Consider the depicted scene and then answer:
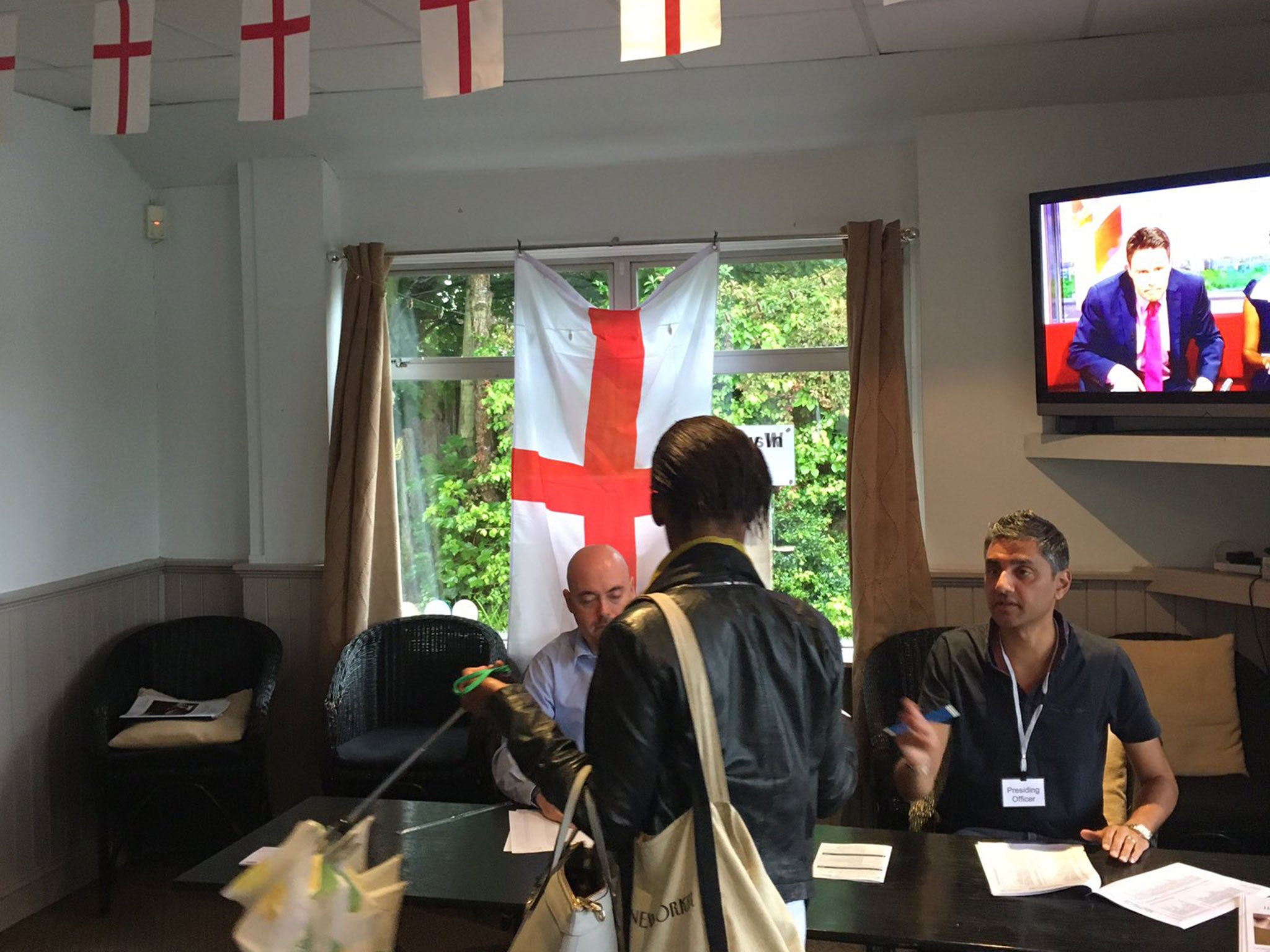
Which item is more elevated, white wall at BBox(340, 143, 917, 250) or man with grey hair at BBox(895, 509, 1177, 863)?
white wall at BBox(340, 143, 917, 250)

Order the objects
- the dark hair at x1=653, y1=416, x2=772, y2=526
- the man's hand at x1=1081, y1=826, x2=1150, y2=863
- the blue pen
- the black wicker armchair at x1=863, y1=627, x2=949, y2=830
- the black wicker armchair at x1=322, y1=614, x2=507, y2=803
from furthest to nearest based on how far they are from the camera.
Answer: the black wicker armchair at x1=322, y1=614, x2=507, y2=803
the black wicker armchair at x1=863, y1=627, x2=949, y2=830
the blue pen
the man's hand at x1=1081, y1=826, x2=1150, y2=863
the dark hair at x1=653, y1=416, x2=772, y2=526

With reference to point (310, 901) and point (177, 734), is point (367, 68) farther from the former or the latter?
point (310, 901)

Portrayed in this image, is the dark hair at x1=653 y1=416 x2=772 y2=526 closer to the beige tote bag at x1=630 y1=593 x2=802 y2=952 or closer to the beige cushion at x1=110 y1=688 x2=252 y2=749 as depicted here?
the beige tote bag at x1=630 y1=593 x2=802 y2=952

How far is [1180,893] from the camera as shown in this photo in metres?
2.14

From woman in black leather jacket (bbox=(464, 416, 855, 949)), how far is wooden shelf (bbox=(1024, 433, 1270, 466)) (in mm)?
2100

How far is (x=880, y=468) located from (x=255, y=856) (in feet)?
7.90

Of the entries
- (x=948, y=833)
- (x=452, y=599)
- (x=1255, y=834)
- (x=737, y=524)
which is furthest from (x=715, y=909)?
(x=452, y=599)

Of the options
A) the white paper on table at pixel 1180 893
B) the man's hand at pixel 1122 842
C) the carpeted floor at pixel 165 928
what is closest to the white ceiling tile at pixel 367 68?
the carpeted floor at pixel 165 928

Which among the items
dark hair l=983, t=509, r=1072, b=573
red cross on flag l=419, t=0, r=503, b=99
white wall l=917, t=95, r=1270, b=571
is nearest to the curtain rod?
white wall l=917, t=95, r=1270, b=571

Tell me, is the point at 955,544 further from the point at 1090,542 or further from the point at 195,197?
the point at 195,197

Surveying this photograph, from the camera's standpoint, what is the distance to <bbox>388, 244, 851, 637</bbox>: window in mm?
4391

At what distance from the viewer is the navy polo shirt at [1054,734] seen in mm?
2619

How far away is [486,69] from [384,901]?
1.78 meters

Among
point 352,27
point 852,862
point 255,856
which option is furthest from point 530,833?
point 352,27
